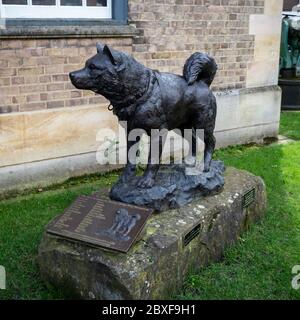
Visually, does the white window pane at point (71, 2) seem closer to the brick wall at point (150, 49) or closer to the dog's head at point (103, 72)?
the brick wall at point (150, 49)

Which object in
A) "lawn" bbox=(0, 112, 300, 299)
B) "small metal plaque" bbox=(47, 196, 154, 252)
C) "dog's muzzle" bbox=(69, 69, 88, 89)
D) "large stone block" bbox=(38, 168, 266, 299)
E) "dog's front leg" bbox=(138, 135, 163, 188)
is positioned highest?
"dog's muzzle" bbox=(69, 69, 88, 89)

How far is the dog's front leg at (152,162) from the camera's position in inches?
155

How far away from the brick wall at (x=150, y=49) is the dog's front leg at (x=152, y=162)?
7.67 feet

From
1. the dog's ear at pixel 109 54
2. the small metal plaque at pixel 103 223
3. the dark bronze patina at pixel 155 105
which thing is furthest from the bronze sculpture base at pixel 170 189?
the dog's ear at pixel 109 54

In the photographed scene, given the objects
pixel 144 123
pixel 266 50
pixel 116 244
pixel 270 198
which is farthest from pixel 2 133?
pixel 266 50

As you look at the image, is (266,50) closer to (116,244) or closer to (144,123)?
(144,123)

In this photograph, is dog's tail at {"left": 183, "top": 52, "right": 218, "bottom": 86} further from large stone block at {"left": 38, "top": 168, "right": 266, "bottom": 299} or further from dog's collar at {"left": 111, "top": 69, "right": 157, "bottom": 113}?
large stone block at {"left": 38, "top": 168, "right": 266, "bottom": 299}

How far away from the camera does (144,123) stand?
380 centimetres

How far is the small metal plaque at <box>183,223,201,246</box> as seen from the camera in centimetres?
372

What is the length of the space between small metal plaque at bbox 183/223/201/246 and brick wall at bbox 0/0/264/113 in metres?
2.85

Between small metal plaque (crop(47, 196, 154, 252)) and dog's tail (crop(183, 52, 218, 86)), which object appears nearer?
small metal plaque (crop(47, 196, 154, 252))

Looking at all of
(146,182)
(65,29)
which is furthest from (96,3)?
(146,182)

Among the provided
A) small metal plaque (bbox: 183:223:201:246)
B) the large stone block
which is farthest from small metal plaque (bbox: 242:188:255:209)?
small metal plaque (bbox: 183:223:201:246)

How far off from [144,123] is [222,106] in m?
3.86
